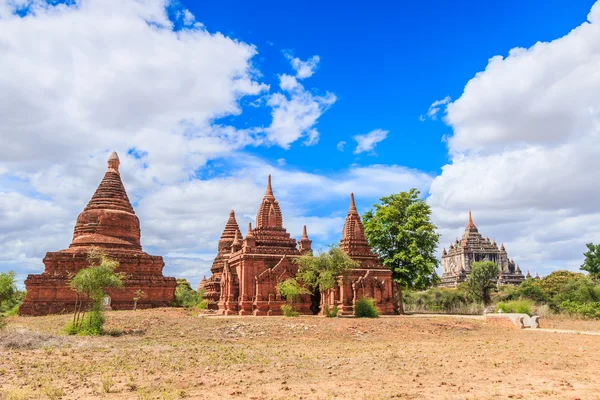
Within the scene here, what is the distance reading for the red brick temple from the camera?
36.2m

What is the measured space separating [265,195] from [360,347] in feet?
78.8

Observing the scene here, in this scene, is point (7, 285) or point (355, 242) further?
point (355, 242)

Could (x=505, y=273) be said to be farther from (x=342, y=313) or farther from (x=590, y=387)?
(x=590, y=387)

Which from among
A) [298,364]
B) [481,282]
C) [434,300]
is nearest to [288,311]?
[298,364]

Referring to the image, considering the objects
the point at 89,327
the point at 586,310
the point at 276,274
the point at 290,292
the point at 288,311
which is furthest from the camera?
the point at 586,310

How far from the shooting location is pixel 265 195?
41469 millimetres

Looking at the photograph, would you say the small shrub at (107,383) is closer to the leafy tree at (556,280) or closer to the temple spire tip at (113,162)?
the temple spire tip at (113,162)

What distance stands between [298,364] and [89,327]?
11922 millimetres

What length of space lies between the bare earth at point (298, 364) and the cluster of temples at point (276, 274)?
9.83 m

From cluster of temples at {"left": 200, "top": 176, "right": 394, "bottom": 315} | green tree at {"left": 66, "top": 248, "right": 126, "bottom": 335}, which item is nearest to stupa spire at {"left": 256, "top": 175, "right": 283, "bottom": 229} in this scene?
cluster of temples at {"left": 200, "top": 176, "right": 394, "bottom": 315}

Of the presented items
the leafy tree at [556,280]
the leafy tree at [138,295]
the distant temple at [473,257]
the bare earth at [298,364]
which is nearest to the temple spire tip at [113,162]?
the leafy tree at [138,295]

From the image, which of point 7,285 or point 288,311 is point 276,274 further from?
point 7,285

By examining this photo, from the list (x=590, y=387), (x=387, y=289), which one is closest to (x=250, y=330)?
(x=590, y=387)

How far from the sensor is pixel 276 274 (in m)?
34.5
